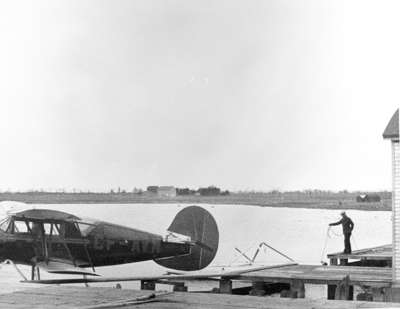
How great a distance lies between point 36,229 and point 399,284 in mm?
8260

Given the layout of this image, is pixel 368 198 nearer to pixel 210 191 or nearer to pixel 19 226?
pixel 210 191

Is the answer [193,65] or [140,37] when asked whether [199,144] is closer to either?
[193,65]

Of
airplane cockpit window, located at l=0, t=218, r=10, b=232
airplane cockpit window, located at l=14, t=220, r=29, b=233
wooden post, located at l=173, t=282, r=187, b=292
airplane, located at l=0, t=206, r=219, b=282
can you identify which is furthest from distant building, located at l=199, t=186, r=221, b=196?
wooden post, located at l=173, t=282, r=187, b=292

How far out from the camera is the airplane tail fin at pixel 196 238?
1711cm

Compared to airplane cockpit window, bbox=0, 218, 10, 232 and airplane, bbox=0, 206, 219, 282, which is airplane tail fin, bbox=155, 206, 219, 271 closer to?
airplane, bbox=0, 206, 219, 282

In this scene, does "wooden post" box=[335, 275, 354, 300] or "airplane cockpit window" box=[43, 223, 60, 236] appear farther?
"airplane cockpit window" box=[43, 223, 60, 236]

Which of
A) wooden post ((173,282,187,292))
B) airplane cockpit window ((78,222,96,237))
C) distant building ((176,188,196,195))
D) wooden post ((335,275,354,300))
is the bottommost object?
wooden post ((173,282,187,292))

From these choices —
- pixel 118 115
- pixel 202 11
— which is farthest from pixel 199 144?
pixel 202 11

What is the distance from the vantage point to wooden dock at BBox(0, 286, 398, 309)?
6.68 m

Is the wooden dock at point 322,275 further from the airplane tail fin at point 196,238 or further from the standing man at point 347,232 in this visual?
the airplane tail fin at point 196,238

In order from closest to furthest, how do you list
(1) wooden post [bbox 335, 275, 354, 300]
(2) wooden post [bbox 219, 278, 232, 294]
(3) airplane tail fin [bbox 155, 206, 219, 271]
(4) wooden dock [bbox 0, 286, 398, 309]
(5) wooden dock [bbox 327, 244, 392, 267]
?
(4) wooden dock [bbox 0, 286, 398, 309] < (1) wooden post [bbox 335, 275, 354, 300] < (2) wooden post [bbox 219, 278, 232, 294] < (5) wooden dock [bbox 327, 244, 392, 267] < (3) airplane tail fin [bbox 155, 206, 219, 271]

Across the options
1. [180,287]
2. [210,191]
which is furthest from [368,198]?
[180,287]

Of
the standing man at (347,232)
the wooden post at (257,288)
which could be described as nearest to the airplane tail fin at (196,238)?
the standing man at (347,232)

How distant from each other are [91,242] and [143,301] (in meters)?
8.98
